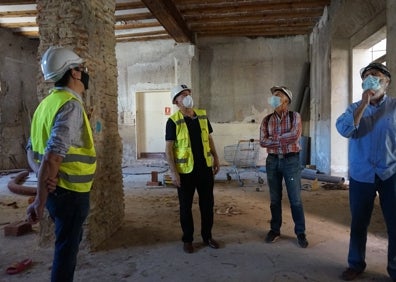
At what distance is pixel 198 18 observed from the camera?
8.57 metres

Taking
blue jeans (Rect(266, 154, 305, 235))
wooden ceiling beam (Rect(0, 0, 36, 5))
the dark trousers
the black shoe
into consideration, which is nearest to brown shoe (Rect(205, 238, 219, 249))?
the black shoe

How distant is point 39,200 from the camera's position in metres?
1.90

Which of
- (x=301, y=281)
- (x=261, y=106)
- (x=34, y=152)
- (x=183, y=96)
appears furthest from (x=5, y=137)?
(x=301, y=281)

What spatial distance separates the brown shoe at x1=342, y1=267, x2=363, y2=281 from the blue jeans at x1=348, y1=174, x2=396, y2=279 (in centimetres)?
3

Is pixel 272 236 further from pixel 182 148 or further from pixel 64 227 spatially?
pixel 64 227

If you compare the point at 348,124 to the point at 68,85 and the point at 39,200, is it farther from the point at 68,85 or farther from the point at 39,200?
the point at 39,200

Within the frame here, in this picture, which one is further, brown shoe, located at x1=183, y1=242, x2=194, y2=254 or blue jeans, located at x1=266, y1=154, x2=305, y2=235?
blue jeans, located at x1=266, y1=154, x2=305, y2=235

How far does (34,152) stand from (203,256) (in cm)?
196

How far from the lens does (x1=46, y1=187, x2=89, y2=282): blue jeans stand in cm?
198

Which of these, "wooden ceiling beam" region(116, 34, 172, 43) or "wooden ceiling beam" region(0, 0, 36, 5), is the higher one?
"wooden ceiling beam" region(116, 34, 172, 43)

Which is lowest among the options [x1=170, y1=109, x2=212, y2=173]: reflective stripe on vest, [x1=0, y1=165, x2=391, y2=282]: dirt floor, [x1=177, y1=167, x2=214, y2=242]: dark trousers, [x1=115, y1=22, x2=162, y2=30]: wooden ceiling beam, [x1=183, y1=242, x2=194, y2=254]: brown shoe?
[x1=0, y1=165, x2=391, y2=282]: dirt floor

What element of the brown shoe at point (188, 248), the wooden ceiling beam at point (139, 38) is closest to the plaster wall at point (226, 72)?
the wooden ceiling beam at point (139, 38)

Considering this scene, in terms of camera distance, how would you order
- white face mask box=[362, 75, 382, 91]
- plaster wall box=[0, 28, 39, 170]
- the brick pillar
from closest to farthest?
white face mask box=[362, 75, 382, 91], the brick pillar, plaster wall box=[0, 28, 39, 170]

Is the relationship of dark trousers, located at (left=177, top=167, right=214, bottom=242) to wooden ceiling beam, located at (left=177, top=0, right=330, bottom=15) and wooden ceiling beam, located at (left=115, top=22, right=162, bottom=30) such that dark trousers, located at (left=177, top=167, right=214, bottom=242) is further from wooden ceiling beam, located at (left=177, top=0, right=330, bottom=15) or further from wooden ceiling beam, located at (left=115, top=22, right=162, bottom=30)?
wooden ceiling beam, located at (left=115, top=22, right=162, bottom=30)
